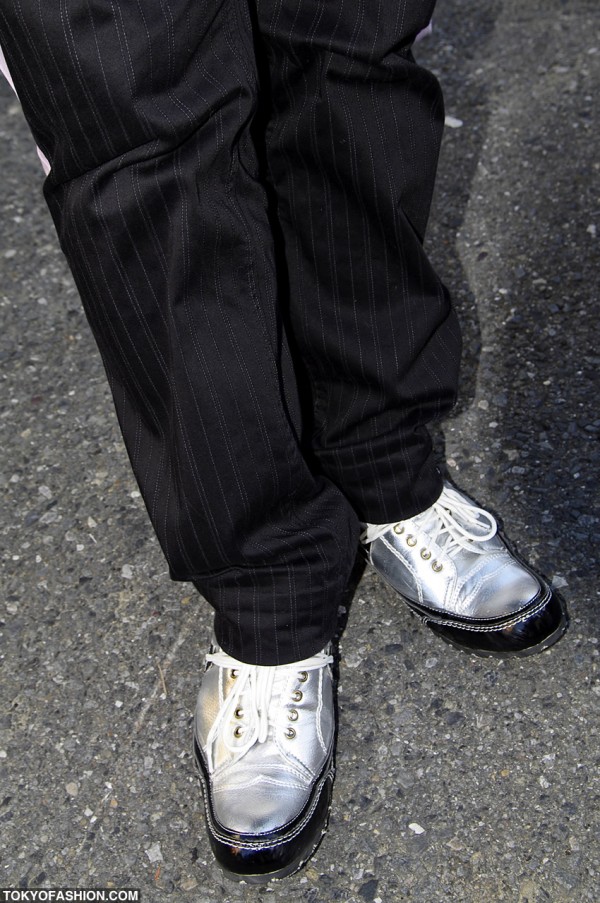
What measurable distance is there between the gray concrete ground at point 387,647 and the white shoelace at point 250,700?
101 millimetres

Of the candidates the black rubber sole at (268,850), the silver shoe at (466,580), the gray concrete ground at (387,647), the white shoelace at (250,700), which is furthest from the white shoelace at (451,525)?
the black rubber sole at (268,850)

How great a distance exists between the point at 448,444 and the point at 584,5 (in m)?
1.37

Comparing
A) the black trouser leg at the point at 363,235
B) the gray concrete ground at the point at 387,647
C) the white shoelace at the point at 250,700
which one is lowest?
the gray concrete ground at the point at 387,647

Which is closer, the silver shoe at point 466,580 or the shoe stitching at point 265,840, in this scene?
the shoe stitching at point 265,840

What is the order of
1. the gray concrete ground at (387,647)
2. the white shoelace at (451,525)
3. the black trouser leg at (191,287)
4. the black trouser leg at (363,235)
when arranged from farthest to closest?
1. the white shoelace at (451,525)
2. the gray concrete ground at (387,647)
3. the black trouser leg at (363,235)
4. the black trouser leg at (191,287)

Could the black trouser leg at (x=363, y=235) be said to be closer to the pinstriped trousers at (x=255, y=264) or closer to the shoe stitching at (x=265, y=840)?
the pinstriped trousers at (x=255, y=264)

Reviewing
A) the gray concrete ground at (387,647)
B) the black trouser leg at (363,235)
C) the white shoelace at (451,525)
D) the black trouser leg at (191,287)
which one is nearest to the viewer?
the black trouser leg at (191,287)

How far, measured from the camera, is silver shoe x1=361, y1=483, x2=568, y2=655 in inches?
45.0

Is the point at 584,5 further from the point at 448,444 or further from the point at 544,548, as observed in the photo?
the point at 544,548

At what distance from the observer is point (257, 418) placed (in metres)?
0.96

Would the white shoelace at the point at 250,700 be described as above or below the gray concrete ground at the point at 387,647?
above

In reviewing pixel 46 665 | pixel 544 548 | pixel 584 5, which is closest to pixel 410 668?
pixel 544 548

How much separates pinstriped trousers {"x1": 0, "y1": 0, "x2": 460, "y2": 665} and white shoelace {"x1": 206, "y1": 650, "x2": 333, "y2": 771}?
27 millimetres

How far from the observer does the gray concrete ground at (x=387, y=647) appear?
3.43 feet
